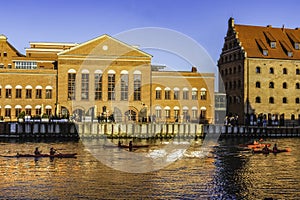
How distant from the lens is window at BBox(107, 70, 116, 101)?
258 feet

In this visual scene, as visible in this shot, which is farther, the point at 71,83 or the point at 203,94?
the point at 203,94

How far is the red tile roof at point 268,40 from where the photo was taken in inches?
3391

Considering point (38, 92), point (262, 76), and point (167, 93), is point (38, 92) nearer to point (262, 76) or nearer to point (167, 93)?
point (167, 93)

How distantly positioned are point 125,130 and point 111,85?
547 inches

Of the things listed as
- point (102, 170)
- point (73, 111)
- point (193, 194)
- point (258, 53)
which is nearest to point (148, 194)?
point (193, 194)

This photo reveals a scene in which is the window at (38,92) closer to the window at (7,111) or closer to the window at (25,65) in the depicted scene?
the window at (7,111)

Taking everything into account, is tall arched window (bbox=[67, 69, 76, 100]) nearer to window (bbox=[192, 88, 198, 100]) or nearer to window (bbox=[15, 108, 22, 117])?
window (bbox=[15, 108, 22, 117])

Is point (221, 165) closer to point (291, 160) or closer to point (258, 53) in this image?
point (291, 160)

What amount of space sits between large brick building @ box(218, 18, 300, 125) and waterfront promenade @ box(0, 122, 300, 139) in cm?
865

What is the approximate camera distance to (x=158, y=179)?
104ft

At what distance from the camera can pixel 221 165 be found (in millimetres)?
38719

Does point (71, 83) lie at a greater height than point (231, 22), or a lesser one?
lesser

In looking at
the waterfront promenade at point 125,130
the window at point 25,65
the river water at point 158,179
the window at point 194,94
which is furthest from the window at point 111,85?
the river water at point 158,179

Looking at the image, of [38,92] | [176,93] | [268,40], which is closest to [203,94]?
[176,93]
